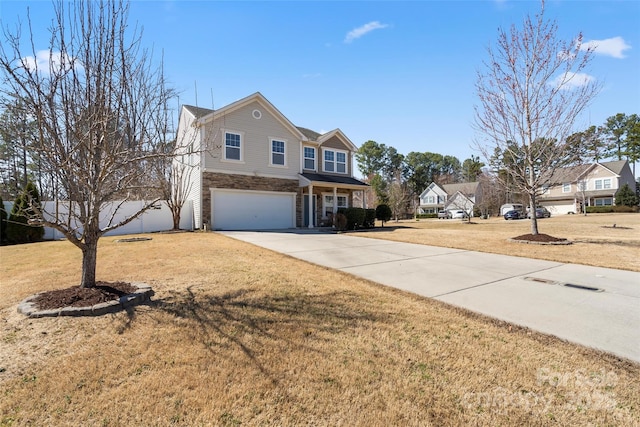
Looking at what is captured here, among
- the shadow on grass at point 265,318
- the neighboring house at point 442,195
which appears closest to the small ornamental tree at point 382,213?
the shadow on grass at point 265,318

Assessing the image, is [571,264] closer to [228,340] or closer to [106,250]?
[228,340]

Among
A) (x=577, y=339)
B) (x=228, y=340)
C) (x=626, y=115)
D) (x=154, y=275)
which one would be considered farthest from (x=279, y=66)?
(x=626, y=115)

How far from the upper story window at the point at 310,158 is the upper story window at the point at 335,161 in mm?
930

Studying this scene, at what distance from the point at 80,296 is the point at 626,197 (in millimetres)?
54979

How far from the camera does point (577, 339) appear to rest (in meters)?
3.44

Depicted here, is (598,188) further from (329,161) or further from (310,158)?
(310,158)

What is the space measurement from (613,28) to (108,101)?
15.6 m

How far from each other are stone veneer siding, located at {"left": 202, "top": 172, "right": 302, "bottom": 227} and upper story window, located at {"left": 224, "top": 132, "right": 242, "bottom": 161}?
1.09 meters

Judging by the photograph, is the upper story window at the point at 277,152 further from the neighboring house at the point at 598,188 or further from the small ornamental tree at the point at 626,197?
the small ornamental tree at the point at 626,197

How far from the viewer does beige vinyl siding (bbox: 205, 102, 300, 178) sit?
16.8m

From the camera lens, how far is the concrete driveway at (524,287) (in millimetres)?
3760

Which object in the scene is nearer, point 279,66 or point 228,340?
point 228,340

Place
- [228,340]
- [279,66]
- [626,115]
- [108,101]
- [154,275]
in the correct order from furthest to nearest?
[626,115] → [279,66] → [154,275] → [108,101] → [228,340]

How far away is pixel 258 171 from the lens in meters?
18.1
